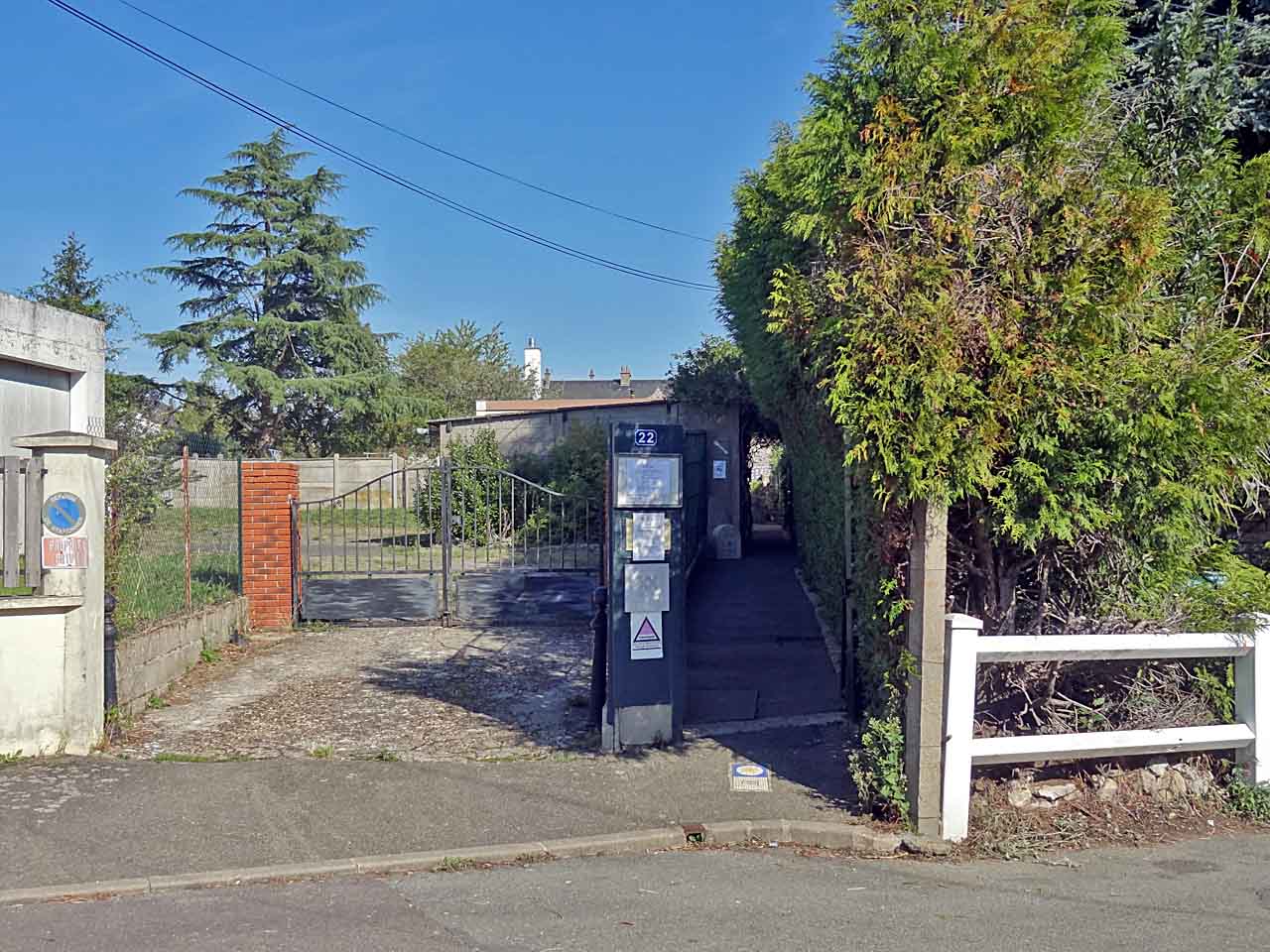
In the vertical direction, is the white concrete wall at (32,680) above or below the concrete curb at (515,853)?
above

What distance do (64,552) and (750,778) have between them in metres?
4.70

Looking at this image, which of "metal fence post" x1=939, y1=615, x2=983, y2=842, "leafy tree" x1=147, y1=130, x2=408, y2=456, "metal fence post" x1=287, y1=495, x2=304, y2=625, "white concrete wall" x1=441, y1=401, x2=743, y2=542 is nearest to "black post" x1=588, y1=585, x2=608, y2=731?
"metal fence post" x1=939, y1=615, x2=983, y2=842

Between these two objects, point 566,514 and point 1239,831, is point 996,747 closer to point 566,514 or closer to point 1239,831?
point 1239,831

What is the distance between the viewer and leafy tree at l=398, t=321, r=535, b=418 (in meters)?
59.1

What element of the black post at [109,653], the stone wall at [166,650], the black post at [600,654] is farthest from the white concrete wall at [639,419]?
the black post at [109,653]

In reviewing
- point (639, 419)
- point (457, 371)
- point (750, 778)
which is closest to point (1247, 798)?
point (750, 778)

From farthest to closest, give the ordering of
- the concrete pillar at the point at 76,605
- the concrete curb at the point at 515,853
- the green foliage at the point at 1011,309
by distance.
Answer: the concrete pillar at the point at 76,605
the green foliage at the point at 1011,309
the concrete curb at the point at 515,853

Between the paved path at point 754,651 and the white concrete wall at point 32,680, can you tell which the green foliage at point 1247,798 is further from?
the white concrete wall at point 32,680

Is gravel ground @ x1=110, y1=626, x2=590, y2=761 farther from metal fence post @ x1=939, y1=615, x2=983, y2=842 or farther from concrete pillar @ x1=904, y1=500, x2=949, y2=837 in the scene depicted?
metal fence post @ x1=939, y1=615, x2=983, y2=842

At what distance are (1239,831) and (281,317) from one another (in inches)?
1603

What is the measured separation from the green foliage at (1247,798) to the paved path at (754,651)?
3.04 metres

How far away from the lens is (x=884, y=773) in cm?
601

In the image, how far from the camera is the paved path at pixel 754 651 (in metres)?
9.06

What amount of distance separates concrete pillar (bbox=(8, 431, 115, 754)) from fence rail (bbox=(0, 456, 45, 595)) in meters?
0.05
